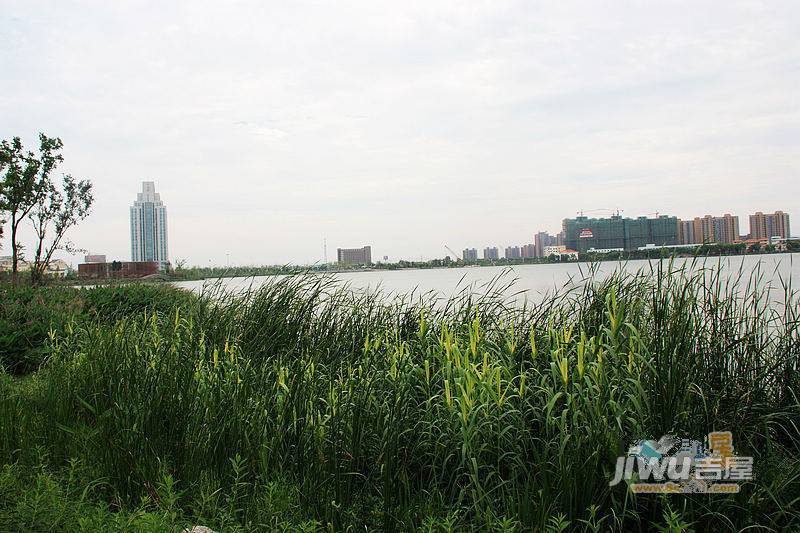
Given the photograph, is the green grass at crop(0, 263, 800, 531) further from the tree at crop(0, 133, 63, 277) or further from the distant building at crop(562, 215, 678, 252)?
the tree at crop(0, 133, 63, 277)

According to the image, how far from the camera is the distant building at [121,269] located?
28.2m

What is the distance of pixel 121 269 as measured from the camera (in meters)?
30.4

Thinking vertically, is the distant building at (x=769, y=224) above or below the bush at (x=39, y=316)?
above

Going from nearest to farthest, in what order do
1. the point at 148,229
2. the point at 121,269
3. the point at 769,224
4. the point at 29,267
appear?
the point at 769,224 → the point at 29,267 → the point at 121,269 → the point at 148,229

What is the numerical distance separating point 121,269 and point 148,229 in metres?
14.1

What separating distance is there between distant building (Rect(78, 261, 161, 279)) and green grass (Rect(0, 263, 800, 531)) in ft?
82.8

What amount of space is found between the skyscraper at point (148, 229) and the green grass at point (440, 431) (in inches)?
1608

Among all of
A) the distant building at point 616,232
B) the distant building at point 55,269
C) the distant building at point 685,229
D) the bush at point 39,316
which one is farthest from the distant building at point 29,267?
the distant building at point 685,229

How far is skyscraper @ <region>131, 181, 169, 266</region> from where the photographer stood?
142 ft

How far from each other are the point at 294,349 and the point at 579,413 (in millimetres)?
3629

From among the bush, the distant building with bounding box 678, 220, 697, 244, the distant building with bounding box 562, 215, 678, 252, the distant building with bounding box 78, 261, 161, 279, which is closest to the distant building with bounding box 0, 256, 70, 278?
the distant building with bounding box 78, 261, 161, 279

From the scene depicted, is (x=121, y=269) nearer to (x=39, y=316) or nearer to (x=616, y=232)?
(x=39, y=316)

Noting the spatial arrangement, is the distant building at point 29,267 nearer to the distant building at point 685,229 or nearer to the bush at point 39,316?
the bush at point 39,316

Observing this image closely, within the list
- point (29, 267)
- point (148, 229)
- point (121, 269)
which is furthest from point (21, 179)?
point (148, 229)
